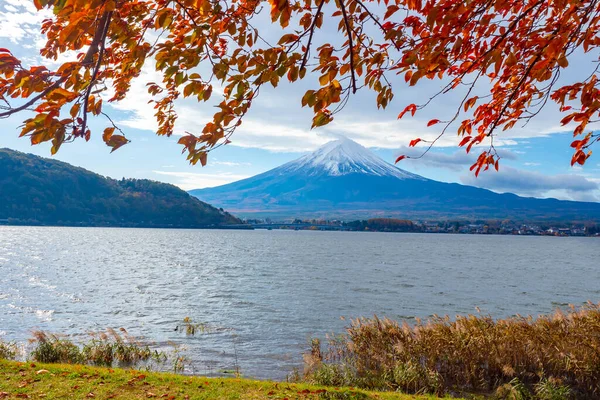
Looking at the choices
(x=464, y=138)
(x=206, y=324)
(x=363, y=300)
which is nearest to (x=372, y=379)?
(x=464, y=138)

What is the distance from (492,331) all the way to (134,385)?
11.6 metres

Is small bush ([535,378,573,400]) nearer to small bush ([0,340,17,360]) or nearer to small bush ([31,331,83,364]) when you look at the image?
small bush ([31,331,83,364])

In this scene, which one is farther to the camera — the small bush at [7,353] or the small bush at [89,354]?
the small bush at [7,353]

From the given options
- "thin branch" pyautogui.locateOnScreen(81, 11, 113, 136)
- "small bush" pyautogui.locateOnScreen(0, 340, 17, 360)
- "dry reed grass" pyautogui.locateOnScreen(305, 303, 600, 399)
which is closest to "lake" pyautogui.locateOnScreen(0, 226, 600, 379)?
"dry reed grass" pyautogui.locateOnScreen(305, 303, 600, 399)

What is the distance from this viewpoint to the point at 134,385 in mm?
10547

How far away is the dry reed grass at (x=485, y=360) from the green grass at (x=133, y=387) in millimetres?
2986

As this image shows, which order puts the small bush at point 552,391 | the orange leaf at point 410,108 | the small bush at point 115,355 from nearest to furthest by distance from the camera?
the orange leaf at point 410,108 < the small bush at point 552,391 < the small bush at point 115,355

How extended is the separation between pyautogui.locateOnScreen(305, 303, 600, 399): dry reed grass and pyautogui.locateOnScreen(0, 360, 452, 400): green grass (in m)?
2.99

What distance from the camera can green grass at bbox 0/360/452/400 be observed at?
31.8 ft

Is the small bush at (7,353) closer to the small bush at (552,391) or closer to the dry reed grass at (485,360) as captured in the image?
the dry reed grass at (485,360)

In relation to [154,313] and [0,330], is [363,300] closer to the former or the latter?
[154,313]

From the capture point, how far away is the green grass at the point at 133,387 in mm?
9703

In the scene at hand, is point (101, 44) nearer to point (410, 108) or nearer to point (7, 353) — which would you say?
point (410, 108)

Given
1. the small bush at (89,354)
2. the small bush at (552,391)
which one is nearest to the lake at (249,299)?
the small bush at (89,354)
